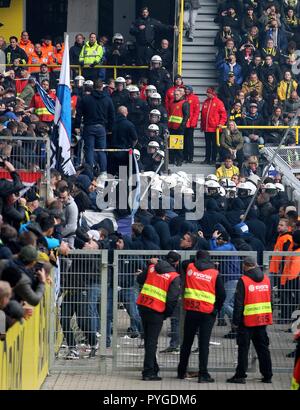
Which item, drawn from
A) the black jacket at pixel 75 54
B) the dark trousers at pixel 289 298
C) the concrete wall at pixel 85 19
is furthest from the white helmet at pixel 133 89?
the dark trousers at pixel 289 298

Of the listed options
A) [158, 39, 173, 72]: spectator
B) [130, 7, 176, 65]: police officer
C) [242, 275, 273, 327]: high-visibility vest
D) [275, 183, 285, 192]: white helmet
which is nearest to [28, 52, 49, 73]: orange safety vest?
[130, 7, 176, 65]: police officer

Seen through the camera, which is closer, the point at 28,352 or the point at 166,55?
the point at 28,352

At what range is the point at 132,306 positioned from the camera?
21422mm

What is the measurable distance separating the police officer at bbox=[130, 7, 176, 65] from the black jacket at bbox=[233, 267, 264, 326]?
14044 millimetres

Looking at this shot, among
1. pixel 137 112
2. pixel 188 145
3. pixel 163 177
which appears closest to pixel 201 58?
pixel 188 145

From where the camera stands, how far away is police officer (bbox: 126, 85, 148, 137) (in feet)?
102

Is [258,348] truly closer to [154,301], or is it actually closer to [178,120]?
[154,301]

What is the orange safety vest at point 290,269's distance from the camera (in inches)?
844

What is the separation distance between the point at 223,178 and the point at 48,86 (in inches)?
168

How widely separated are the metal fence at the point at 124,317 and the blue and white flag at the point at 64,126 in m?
3.71

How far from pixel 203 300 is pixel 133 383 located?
134cm

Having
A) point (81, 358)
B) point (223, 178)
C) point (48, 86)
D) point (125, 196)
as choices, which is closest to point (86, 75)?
point (48, 86)

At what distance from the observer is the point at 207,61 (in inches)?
1394

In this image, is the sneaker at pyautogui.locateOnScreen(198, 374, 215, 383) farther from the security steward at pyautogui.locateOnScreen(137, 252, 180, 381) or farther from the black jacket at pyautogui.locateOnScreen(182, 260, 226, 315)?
the black jacket at pyautogui.locateOnScreen(182, 260, 226, 315)
